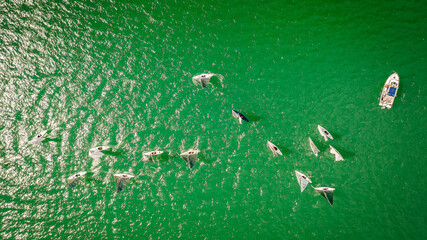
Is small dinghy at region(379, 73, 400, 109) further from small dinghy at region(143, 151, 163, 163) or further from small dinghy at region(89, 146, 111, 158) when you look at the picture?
small dinghy at region(89, 146, 111, 158)

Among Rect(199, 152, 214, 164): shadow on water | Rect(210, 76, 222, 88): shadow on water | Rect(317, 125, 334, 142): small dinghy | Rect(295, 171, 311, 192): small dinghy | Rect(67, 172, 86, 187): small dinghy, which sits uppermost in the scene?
Rect(210, 76, 222, 88): shadow on water

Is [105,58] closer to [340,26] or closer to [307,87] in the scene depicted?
[307,87]

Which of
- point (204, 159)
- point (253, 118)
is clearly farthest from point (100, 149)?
point (253, 118)

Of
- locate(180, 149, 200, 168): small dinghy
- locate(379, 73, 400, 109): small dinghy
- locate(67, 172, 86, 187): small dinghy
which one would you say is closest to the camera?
locate(379, 73, 400, 109): small dinghy

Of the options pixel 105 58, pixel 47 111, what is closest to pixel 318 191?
pixel 105 58

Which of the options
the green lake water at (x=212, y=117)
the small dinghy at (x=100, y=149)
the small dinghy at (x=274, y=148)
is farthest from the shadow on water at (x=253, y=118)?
the small dinghy at (x=100, y=149)

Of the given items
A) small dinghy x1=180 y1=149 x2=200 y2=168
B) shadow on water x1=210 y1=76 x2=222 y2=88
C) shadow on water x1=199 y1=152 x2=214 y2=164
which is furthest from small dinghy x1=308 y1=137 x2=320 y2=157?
small dinghy x1=180 y1=149 x2=200 y2=168

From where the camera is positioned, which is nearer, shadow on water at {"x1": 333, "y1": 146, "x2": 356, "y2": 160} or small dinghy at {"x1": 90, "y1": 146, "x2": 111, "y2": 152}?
shadow on water at {"x1": 333, "y1": 146, "x2": 356, "y2": 160}
